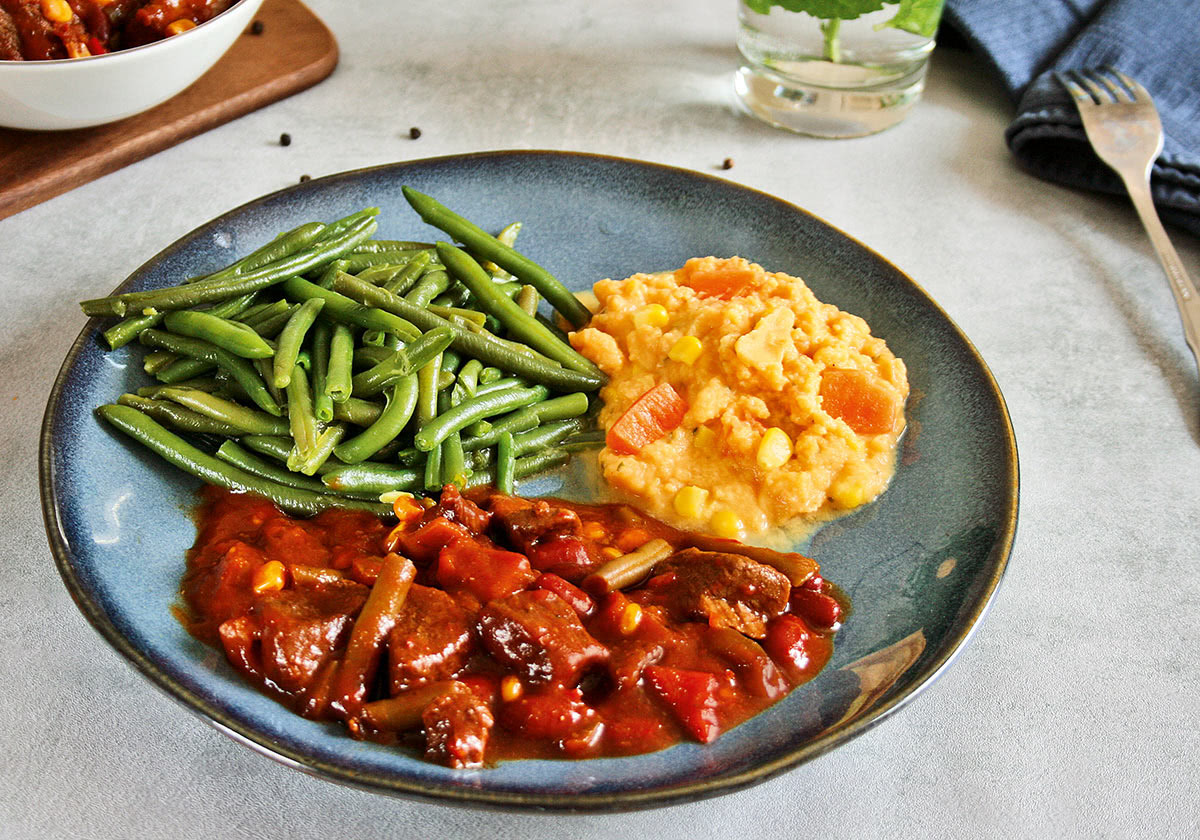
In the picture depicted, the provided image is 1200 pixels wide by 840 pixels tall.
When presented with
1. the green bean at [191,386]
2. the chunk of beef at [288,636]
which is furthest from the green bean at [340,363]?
the chunk of beef at [288,636]

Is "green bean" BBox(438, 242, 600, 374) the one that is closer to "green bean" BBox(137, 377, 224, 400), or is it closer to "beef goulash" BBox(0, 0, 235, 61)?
"green bean" BBox(137, 377, 224, 400)

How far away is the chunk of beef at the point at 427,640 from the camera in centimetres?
288

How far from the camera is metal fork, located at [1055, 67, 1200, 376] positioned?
5.28 metres

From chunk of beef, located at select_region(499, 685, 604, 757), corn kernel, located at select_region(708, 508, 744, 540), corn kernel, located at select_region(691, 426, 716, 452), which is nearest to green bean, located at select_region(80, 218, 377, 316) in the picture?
corn kernel, located at select_region(691, 426, 716, 452)

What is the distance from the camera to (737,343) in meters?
4.03

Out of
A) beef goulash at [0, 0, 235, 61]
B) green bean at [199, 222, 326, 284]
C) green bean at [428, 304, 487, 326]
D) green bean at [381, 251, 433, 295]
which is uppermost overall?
beef goulash at [0, 0, 235, 61]

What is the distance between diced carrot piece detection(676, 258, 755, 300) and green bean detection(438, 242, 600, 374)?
0.61 meters

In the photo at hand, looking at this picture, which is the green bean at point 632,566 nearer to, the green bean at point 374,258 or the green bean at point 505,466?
the green bean at point 505,466

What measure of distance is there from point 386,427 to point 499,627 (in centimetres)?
109

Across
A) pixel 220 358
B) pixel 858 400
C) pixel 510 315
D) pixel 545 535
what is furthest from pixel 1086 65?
pixel 220 358

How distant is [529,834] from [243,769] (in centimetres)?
87

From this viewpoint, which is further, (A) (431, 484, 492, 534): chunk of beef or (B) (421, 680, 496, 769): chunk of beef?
(A) (431, 484, 492, 534): chunk of beef

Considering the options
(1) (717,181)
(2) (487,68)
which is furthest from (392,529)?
(2) (487,68)

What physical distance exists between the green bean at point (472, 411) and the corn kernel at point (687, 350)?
551mm
